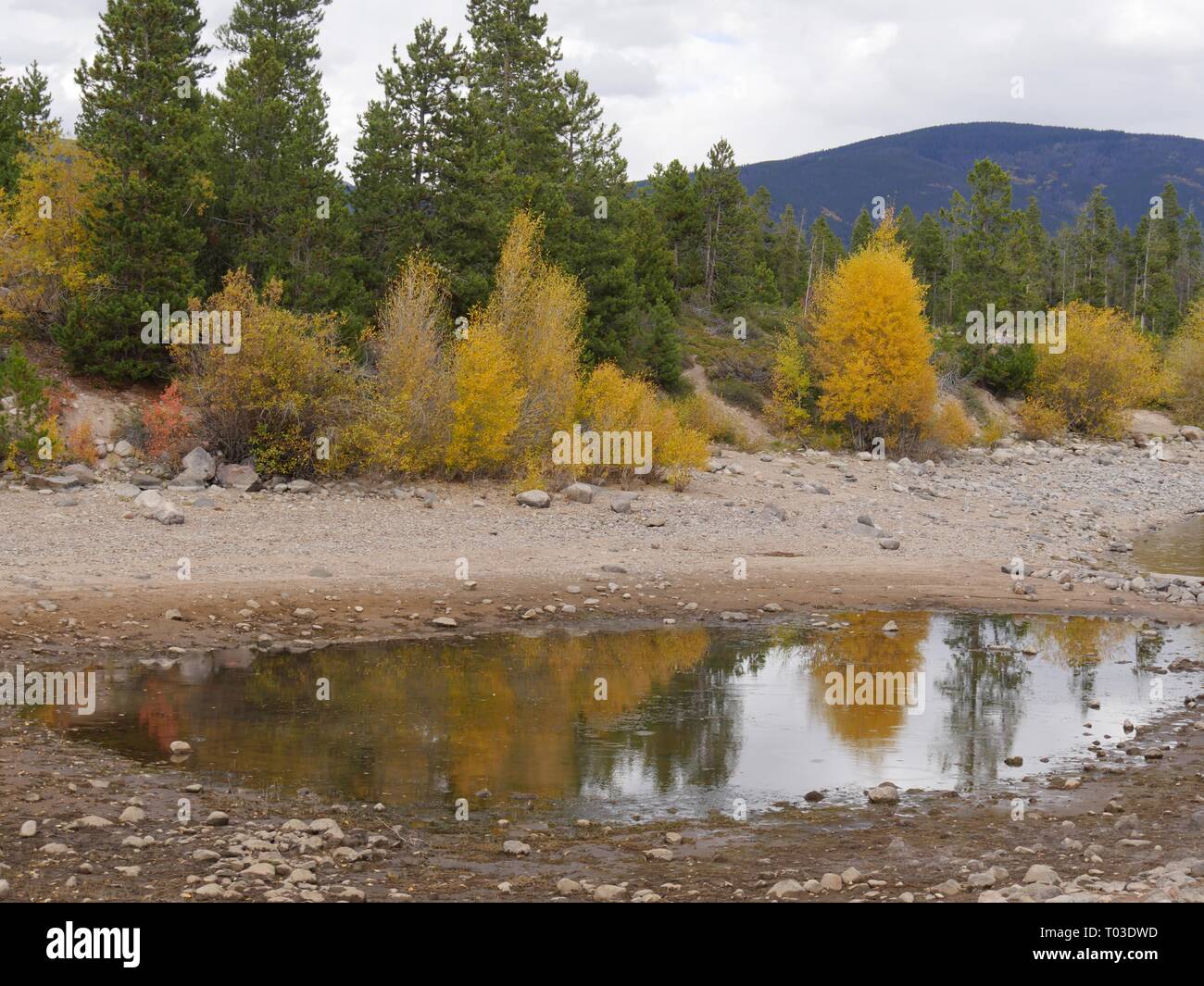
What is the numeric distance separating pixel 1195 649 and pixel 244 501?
16729 mm

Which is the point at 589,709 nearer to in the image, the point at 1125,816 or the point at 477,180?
the point at 1125,816

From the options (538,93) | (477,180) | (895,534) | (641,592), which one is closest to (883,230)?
(538,93)

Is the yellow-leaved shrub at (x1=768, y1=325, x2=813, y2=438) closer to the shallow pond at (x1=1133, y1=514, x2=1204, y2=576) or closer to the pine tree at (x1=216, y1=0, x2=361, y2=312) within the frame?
the shallow pond at (x1=1133, y1=514, x2=1204, y2=576)

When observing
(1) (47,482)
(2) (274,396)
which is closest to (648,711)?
(1) (47,482)

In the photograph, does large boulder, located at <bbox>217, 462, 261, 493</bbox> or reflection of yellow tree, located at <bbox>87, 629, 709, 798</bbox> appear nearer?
reflection of yellow tree, located at <bbox>87, 629, 709, 798</bbox>

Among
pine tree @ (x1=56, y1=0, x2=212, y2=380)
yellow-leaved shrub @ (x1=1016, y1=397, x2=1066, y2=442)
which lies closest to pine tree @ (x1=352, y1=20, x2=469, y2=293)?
pine tree @ (x1=56, y1=0, x2=212, y2=380)

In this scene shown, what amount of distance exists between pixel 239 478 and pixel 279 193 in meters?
11.5

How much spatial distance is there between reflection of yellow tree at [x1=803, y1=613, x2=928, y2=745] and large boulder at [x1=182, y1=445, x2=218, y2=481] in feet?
45.3

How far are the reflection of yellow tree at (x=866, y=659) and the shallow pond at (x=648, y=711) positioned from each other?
0.04m

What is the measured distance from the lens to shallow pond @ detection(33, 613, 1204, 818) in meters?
10.8

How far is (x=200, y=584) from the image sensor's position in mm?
17531

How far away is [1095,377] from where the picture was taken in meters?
56.5

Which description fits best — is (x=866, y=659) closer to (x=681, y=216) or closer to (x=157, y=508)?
(x=157, y=508)

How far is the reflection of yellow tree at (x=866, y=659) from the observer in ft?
42.8
